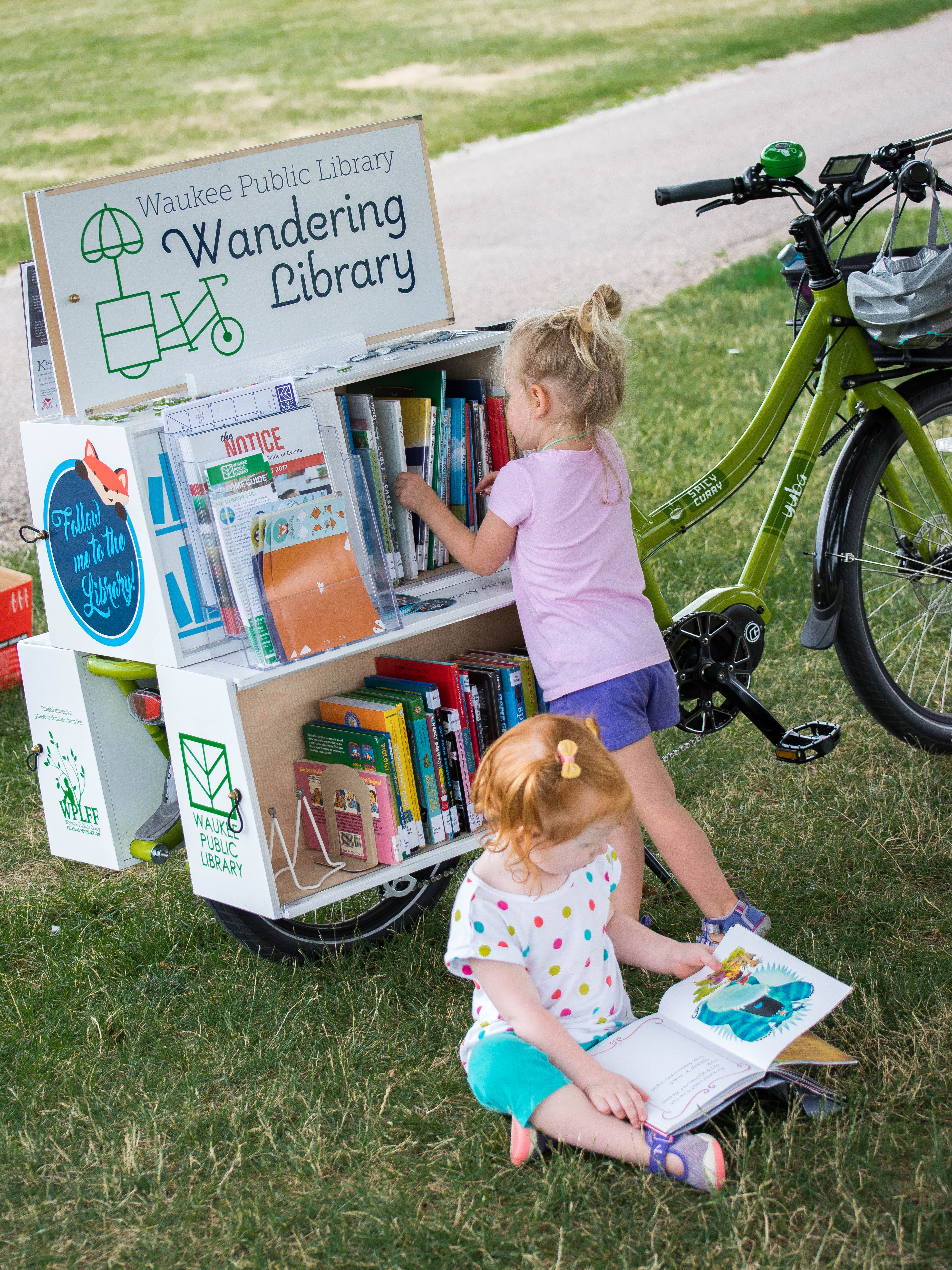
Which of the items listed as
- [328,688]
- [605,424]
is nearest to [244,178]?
[605,424]

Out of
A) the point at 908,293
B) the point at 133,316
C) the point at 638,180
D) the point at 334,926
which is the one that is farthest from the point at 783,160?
the point at 638,180

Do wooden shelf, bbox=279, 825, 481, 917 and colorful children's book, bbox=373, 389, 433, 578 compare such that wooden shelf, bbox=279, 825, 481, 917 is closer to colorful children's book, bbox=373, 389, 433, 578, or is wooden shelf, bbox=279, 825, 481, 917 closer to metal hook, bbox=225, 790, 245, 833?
metal hook, bbox=225, 790, 245, 833

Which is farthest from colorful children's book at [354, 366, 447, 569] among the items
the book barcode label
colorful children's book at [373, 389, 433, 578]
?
the book barcode label

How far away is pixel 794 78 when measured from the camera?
51.1ft

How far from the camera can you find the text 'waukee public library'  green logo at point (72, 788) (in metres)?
2.92

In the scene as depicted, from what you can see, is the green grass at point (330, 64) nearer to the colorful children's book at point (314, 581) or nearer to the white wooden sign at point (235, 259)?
the white wooden sign at point (235, 259)

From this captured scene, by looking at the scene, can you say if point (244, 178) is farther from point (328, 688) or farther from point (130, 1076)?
point (130, 1076)

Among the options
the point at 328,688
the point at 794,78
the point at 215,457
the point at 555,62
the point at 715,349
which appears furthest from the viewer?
the point at 555,62

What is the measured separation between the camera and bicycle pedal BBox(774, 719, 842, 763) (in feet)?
10.3

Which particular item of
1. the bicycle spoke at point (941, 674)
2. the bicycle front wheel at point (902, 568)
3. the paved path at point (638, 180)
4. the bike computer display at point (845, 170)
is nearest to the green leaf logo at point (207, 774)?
the bicycle front wheel at point (902, 568)

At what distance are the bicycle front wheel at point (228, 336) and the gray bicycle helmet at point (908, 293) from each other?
1390 mm

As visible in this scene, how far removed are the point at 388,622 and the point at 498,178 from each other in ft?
35.6

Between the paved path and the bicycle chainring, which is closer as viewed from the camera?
the bicycle chainring

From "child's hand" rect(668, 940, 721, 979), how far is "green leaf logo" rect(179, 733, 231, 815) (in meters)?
0.90
